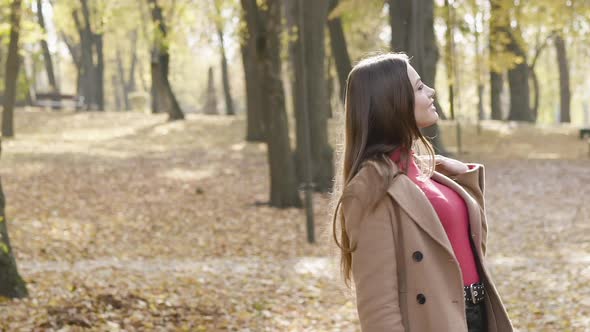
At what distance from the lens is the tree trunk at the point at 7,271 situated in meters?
7.59

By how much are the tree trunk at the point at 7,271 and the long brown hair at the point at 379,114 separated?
212 inches

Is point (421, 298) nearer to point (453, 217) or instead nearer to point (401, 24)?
point (453, 217)

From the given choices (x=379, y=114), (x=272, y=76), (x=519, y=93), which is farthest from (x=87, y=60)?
(x=379, y=114)

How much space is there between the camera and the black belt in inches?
120

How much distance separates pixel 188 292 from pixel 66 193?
8075mm

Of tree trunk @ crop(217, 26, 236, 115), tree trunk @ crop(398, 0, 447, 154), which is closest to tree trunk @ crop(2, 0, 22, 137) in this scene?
tree trunk @ crop(398, 0, 447, 154)

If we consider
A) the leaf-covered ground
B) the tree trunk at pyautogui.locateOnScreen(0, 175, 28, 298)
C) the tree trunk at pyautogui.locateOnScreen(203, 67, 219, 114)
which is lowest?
the leaf-covered ground

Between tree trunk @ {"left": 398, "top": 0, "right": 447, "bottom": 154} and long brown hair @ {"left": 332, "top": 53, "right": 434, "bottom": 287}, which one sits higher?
tree trunk @ {"left": 398, "top": 0, "right": 447, "bottom": 154}

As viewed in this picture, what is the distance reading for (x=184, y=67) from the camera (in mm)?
64312

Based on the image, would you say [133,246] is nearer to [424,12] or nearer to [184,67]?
[424,12]

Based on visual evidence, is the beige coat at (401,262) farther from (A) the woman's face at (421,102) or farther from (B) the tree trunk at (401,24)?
(B) the tree trunk at (401,24)

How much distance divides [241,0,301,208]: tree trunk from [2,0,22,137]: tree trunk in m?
8.32

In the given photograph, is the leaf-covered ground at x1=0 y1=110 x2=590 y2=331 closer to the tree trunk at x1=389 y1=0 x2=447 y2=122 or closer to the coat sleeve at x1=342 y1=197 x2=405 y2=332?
the coat sleeve at x1=342 y1=197 x2=405 y2=332

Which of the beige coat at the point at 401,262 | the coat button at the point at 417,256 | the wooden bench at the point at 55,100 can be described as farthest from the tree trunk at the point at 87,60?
the coat button at the point at 417,256
